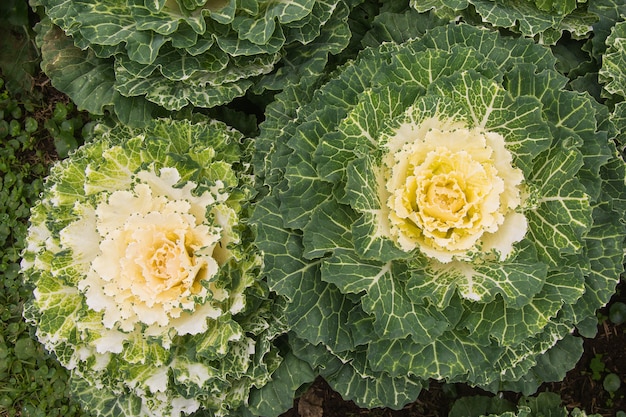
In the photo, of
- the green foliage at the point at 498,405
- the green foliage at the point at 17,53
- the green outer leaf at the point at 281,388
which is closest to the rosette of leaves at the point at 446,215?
the green outer leaf at the point at 281,388

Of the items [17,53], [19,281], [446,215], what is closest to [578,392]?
[446,215]

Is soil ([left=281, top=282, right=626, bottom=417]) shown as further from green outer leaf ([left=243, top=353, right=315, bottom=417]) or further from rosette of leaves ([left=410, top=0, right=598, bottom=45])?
rosette of leaves ([left=410, top=0, right=598, bottom=45])

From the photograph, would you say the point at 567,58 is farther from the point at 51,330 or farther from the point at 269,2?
the point at 51,330

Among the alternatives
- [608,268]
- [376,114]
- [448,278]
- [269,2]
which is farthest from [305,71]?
[608,268]

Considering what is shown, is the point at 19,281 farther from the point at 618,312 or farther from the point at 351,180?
the point at 618,312

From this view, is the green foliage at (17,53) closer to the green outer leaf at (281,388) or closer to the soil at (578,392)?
the green outer leaf at (281,388)

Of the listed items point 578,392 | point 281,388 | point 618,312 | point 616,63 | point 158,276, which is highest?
point 616,63
